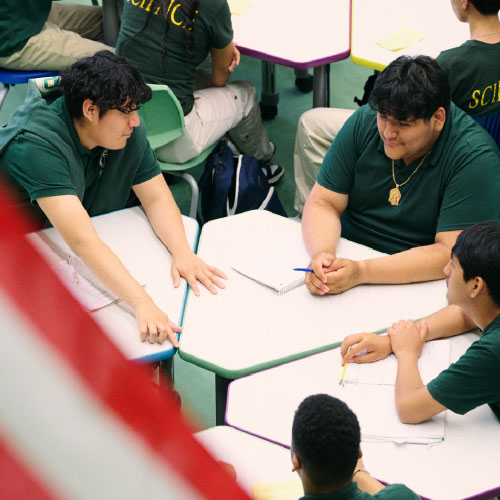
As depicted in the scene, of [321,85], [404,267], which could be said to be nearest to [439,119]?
[404,267]

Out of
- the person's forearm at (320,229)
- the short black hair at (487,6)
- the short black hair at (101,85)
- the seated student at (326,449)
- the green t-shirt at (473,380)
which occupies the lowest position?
the person's forearm at (320,229)

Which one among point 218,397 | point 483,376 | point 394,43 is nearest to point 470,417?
point 483,376

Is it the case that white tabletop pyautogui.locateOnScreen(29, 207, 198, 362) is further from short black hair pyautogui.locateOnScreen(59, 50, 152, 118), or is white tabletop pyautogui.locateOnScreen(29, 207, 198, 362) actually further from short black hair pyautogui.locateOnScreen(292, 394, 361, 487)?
short black hair pyautogui.locateOnScreen(292, 394, 361, 487)

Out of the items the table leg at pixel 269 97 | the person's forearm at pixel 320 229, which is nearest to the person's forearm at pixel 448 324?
the person's forearm at pixel 320 229

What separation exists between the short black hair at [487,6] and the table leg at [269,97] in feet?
5.65

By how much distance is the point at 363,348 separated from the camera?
1650 mm

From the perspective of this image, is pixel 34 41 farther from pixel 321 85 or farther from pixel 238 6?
pixel 321 85

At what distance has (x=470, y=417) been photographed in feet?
4.95

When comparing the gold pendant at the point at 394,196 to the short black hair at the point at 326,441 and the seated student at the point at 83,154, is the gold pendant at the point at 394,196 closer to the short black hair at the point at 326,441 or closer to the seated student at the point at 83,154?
the seated student at the point at 83,154

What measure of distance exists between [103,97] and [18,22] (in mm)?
1395

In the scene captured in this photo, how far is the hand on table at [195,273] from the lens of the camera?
1931 millimetres

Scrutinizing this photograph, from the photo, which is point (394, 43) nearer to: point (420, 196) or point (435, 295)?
point (420, 196)

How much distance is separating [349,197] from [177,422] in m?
2.04

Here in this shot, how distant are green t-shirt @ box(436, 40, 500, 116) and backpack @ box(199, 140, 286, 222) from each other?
945 mm
